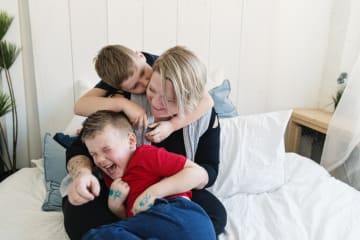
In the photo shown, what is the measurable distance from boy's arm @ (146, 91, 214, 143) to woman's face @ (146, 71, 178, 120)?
0.10 ft

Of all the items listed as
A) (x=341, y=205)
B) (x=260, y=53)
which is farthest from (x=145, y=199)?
(x=260, y=53)

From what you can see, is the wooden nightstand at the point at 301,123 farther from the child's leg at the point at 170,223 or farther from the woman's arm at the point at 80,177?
the woman's arm at the point at 80,177

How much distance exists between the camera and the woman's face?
976mm

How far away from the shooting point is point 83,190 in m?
0.90

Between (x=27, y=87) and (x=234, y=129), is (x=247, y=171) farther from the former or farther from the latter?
(x=27, y=87)

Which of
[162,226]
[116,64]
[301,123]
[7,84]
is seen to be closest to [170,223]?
[162,226]

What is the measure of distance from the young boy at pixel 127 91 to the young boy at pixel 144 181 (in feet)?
0.13

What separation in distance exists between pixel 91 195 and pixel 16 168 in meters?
1.07

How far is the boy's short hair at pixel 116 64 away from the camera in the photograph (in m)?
0.99

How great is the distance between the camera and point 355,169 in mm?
1661

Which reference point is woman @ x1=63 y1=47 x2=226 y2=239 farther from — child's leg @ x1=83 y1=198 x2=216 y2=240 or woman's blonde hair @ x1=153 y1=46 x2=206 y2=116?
child's leg @ x1=83 y1=198 x2=216 y2=240

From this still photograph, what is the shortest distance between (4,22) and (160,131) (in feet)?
3.36

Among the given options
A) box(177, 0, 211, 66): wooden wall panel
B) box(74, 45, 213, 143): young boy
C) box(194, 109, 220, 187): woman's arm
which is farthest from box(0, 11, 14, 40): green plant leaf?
box(194, 109, 220, 187): woman's arm

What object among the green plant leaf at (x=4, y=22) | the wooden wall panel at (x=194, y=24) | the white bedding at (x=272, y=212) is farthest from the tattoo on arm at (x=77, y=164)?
the wooden wall panel at (x=194, y=24)
